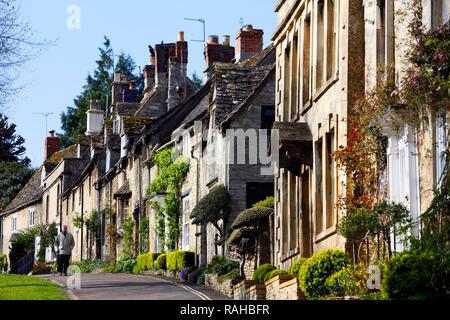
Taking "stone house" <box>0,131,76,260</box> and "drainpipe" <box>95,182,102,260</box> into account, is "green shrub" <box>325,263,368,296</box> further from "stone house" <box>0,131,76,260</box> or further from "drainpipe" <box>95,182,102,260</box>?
"stone house" <box>0,131,76,260</box>

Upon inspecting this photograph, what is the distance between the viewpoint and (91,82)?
10156 cm

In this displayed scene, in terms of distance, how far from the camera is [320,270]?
2419cm

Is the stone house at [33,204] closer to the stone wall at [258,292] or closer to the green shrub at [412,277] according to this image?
the stone wall at [258,292]

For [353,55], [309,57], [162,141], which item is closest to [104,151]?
[162,141]

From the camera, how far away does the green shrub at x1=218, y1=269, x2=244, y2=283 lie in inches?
1304

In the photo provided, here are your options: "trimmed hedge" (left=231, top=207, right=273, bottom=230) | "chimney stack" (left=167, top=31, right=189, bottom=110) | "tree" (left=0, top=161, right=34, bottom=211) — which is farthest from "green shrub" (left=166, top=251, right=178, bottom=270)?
"tree" (left=0, top=161, right=34, bottom=211)

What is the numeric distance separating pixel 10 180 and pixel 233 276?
212 ft

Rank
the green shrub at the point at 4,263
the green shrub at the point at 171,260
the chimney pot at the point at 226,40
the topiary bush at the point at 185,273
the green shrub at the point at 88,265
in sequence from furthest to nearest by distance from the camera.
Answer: the green shrub at the point at 4,263
the green shrub at the point at 88,265
the chimney pot at the point at 226,40
the green shrub at the point at 171,260
the topiary bush at the point at 185,273

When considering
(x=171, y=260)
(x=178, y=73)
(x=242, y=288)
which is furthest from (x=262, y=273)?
(x=178, y=73)

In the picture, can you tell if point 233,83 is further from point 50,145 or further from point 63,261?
point 50,145

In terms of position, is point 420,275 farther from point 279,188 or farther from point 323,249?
point 279,188

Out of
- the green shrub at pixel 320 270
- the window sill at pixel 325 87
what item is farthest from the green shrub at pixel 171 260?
the green shrub at pixel 320 270

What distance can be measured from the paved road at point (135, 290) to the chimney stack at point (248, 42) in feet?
41.4

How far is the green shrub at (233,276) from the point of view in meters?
33.1
